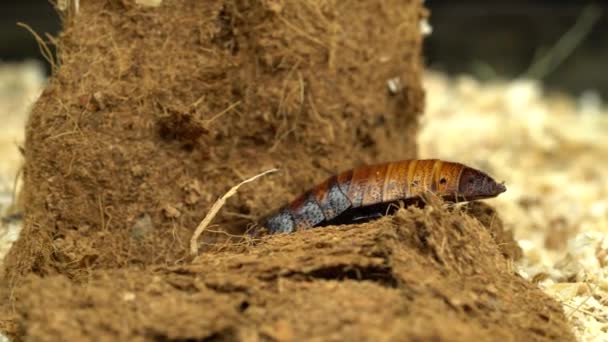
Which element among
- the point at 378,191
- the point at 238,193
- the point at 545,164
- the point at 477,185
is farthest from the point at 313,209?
the point at 545,164

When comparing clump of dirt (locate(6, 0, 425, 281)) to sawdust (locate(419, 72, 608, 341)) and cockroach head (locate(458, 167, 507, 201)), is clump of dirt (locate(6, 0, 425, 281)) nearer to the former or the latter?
cockroach head (locate(458, 167, 507, 201))

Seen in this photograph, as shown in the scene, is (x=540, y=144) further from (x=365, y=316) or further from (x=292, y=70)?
(x=365, y=316)

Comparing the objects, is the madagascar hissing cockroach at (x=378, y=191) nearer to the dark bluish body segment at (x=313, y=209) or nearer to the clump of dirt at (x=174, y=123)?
the dark bluish body segment at (x=313, y=209)

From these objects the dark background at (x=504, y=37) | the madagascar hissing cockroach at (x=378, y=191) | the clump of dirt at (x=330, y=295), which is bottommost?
the clump of dirt at (x=330, y=295)

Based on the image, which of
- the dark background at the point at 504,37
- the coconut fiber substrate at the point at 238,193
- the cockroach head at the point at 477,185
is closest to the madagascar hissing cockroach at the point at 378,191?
the cockroach head at the point at 477,185

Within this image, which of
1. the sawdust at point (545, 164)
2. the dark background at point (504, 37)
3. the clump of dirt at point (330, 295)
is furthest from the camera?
the dark background at point (504, 37)

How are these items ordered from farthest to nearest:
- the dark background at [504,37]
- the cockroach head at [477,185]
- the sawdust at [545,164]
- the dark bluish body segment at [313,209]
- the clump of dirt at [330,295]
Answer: the dark background at [504,37]
the sawdust at [545,164]
the dark bluish body segment at [313,209]
the cockroach head at [477,185]
the clump of dirt at [330,295]

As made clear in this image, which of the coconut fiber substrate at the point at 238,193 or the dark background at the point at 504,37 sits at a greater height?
the dark background at the point at 504,37

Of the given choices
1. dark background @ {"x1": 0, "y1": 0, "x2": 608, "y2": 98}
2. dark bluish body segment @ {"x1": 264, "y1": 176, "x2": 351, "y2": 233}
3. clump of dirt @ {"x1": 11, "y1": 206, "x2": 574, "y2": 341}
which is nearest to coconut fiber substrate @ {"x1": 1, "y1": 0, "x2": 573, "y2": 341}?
Result: clump of dirt @ {"x1": 11, "y1": 206, "x2": 574, "y2": 341}
